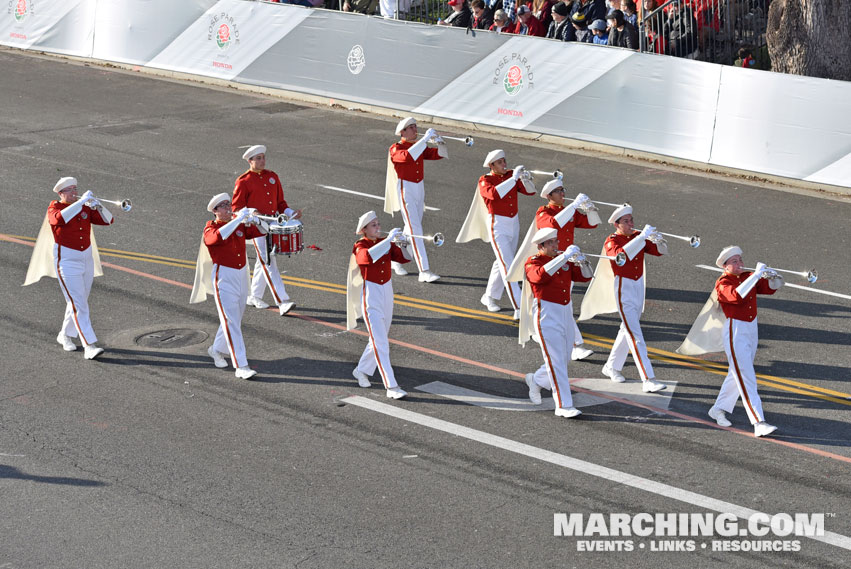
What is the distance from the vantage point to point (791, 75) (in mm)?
19406

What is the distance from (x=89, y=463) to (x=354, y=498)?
2.48 metres

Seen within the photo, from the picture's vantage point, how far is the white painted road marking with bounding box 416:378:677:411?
38.3ft

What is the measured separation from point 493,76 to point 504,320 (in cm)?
984

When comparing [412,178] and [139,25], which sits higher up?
[412,178]

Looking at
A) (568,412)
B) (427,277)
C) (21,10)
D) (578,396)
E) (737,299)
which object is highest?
(737,299)

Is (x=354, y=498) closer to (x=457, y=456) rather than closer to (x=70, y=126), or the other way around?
(x=457, y=456)

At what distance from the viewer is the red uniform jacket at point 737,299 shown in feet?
36.0

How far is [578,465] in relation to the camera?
407 inches

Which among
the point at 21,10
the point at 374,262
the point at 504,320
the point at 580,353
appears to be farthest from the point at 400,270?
the point at 21,10

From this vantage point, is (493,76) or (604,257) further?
(493,76)

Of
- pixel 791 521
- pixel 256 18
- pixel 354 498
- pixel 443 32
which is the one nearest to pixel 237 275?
pixel 354 498

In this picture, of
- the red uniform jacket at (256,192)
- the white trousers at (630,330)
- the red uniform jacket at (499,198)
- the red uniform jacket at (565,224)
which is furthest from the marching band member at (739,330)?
the red uniform jacket at (256,192)

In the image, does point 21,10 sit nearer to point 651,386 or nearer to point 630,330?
point 630,330

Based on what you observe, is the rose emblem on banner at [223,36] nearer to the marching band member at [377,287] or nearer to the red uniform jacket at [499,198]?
the red uniform jacket at [499,198]
